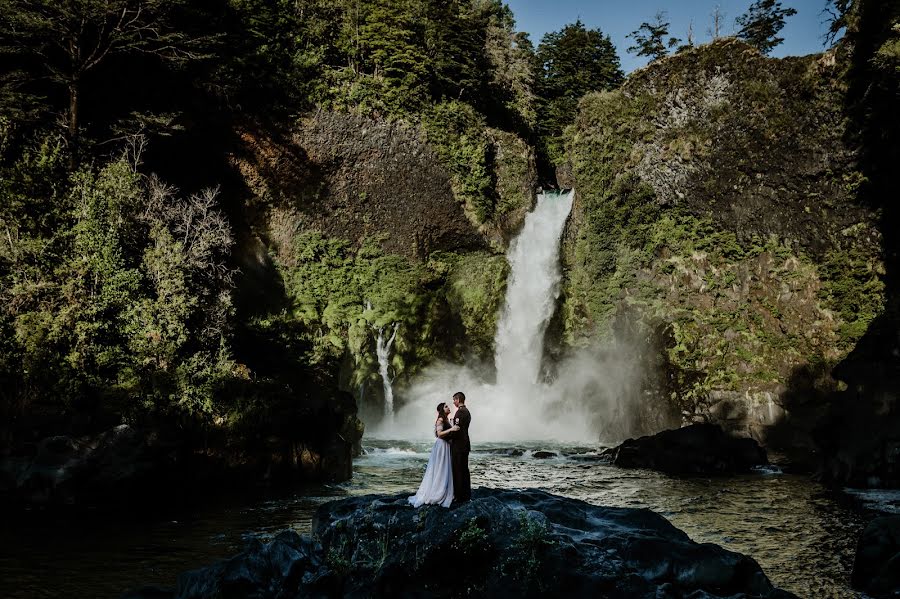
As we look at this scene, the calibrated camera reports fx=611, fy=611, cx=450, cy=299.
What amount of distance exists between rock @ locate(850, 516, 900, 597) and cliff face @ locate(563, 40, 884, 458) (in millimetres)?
13896

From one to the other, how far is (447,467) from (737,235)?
20.3 metres

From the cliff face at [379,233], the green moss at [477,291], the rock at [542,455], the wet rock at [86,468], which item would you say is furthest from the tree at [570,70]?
the wet rock at [86,468]

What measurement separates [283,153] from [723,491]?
66.3 feet

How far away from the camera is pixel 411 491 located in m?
10.9

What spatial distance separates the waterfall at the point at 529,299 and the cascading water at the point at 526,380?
0.05 meters

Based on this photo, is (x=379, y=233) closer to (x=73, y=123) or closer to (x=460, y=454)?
(x=73, y=123)

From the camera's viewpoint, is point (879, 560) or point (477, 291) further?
point (477, 291)

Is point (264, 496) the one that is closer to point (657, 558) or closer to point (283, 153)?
point (657, 558)

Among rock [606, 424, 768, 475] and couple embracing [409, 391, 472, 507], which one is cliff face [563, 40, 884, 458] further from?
couple embracing [409, 391, 472, 507]

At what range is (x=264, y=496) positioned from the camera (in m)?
12.7

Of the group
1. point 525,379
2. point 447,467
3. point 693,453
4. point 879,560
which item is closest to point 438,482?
point 447,467

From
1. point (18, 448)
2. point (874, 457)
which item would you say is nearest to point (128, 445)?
point (18, 448)

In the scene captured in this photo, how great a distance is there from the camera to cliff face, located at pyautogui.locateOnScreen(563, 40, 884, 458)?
22.1 meters

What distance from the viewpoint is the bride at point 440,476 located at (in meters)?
8.20
